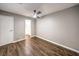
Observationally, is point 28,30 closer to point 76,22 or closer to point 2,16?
point 2,16

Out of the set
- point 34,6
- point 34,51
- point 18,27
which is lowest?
point 34,51

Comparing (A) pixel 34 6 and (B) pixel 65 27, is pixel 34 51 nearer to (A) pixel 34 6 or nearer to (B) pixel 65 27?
(B) pixel 65 27

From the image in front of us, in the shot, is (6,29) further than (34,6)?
Yes

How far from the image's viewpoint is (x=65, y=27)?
3.30 m

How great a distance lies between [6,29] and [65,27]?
3.00 meters

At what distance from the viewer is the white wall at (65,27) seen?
2803mm

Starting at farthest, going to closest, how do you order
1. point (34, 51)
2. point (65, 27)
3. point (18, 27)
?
1. point (18, 27)
2. point (65, 27)
3. point (34, 51)

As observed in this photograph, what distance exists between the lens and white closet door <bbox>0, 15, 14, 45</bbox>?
11.7 ft

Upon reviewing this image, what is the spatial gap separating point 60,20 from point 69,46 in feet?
4.30

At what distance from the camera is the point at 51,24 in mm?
4352

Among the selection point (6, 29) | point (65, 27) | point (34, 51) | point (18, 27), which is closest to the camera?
point (34, 51)

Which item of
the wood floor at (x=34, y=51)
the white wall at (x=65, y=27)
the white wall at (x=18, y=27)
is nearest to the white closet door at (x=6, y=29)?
the white wall at (x=18, y=27)

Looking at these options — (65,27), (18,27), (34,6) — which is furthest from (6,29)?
(65,27)

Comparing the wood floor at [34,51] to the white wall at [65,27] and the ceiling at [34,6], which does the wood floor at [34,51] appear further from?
the ceiling at [34,6]
